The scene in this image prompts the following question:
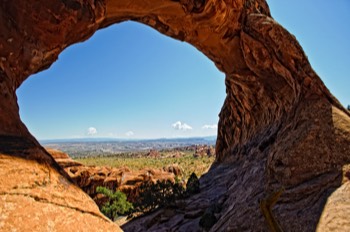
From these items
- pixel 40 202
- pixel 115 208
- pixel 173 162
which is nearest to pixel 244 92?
pixel 115 208

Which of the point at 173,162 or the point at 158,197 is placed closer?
the point at 158,197

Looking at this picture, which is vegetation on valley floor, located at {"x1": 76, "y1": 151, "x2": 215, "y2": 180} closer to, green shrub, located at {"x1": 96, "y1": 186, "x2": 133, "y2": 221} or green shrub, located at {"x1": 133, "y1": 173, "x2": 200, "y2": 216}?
green shrub, located at {"x1": 96, "y1": 186, "x2": 133, "y2": 221}

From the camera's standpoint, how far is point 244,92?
28016 millimetres

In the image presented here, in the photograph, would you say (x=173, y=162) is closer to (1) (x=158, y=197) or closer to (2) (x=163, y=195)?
(2) (x=163, y=195)

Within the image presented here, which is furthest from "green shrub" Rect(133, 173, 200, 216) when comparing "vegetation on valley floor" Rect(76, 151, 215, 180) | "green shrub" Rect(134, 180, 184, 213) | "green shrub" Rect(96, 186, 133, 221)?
"vegetation on valley floor" Rect(76, 151, 215, 180)

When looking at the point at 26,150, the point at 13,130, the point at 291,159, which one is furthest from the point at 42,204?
the point at 291,159

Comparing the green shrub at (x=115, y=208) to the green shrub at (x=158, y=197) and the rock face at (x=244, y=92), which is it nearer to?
the green shrub at (x=158, y=197)

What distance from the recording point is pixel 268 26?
19.5 metres

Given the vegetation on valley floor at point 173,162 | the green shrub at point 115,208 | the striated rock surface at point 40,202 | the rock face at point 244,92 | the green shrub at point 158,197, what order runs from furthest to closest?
the vegetation on valley floor at point 173,162
the green shrub at point 115,208
the green shrub at point 158,197
the rock face at point 244,92
the striated rock surface at point 40,202

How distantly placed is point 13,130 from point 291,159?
12919 millimetres

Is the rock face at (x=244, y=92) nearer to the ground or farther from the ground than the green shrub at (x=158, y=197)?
farther from the ground

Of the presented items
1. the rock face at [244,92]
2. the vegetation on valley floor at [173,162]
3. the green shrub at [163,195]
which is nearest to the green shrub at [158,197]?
the green shrub at [163,195]

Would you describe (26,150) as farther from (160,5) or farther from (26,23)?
(160,5)

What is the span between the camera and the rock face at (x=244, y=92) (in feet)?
30.2
